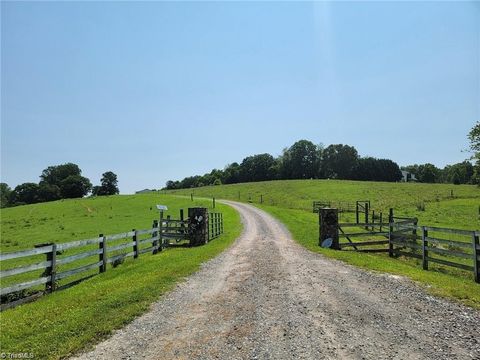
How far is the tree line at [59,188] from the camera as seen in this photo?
113m

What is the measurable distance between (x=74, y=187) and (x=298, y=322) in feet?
404

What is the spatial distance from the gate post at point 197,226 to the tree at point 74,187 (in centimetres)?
11009

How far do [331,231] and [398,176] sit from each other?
115745 millimetres

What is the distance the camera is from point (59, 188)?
4572 inches

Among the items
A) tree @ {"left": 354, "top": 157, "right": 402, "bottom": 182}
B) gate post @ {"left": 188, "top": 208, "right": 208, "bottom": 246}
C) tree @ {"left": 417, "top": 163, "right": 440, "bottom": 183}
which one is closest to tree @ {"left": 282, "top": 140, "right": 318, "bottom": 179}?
tree @ {"left": 354, "top": 157, "right": 402, "bottom": 182}

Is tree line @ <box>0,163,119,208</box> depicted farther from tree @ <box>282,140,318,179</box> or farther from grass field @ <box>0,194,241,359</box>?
grass field @ <box>0,194,241,359</box>

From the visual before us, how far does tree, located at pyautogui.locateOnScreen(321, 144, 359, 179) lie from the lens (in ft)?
387

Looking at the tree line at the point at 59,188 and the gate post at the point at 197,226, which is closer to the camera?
the gate post at the point at 197,226

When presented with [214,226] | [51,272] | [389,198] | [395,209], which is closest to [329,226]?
[214,226]

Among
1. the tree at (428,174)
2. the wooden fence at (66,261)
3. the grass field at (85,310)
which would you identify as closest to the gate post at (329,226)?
the wooden fence at (66,261)

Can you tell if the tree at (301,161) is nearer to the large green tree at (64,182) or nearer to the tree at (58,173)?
the large green tree at (64,182)

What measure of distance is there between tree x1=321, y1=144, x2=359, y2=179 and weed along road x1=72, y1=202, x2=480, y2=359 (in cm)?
11112

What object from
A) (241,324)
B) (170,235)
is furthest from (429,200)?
(241,324)

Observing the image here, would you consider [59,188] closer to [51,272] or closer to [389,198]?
[389,198]
